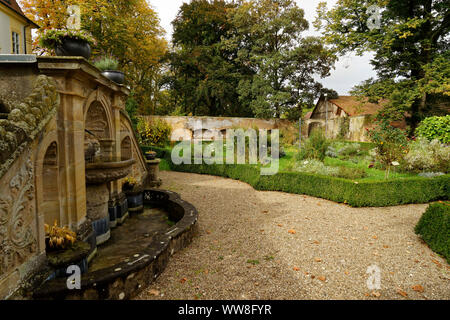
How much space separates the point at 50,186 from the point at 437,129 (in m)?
16.2

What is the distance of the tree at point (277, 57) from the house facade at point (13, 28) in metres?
15.6

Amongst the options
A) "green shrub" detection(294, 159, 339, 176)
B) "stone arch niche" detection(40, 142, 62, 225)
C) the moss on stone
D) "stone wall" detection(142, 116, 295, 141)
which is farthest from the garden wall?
the moss on stone

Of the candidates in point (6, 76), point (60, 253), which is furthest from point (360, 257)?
point (6, 76)

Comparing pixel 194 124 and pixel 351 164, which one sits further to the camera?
pixel 194 124

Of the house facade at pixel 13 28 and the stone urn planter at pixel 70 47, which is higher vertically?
the house facade at pixel 13 28

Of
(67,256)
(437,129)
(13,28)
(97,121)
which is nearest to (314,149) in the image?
(437,129)

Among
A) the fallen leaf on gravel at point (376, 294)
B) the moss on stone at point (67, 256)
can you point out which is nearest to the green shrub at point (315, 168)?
the fallen leaf on gravel at point (376, 294)

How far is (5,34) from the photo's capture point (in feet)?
47.4

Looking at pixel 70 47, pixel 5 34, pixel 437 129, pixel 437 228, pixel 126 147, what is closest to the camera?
pixel 70 47

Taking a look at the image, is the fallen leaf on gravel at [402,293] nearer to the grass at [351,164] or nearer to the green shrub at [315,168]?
the grass at [351,164]

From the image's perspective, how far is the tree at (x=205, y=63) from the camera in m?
24.2

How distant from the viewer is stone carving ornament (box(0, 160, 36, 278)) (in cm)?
213

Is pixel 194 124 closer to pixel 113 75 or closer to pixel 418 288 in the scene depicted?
pixel 113 75
